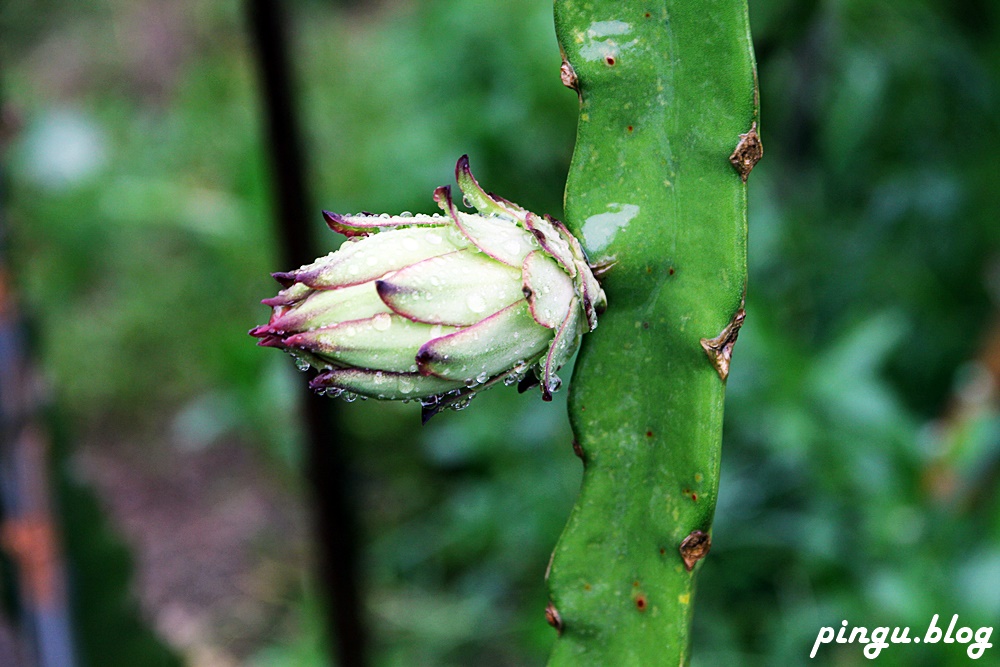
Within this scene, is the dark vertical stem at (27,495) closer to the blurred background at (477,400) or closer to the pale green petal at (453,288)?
the blurred background at (477,400)

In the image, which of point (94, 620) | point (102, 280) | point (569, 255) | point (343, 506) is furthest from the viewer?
point (102, 280)

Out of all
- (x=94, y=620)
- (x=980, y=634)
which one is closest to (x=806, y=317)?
(x=980, y=634)

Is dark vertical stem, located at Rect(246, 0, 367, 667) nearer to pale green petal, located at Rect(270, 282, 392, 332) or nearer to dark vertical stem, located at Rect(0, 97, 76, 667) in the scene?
dark vertical stem, located at Rect(0, 97, 76, 667)

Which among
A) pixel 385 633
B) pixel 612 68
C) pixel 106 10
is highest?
pixel 106 10

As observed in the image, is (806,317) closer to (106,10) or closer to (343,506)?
(343,506)

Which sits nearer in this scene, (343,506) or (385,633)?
(343,506)

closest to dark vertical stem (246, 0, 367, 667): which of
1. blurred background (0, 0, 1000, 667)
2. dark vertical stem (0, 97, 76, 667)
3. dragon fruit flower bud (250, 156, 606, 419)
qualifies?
blurred background (0, 0, 1000, 667)

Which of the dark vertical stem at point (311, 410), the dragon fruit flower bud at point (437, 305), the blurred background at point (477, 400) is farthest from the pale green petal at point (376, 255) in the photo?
the dark vertical stem at point (311, 410)

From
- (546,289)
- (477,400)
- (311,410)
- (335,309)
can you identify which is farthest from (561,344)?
(477,400)
